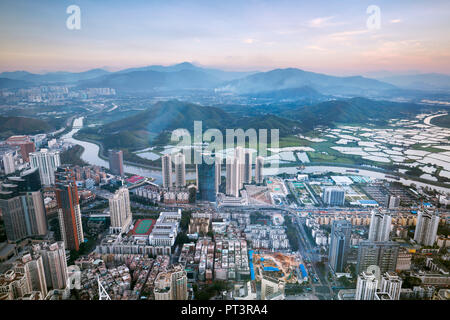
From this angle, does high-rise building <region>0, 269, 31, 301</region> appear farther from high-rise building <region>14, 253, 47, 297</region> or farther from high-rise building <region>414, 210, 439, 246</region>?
high-rise building <region>414, 210, 439, 246</region>

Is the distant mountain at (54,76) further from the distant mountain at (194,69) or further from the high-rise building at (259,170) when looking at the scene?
the high-rise building at (259,170)

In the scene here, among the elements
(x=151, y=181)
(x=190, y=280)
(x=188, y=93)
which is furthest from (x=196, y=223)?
(x=188, y=93)

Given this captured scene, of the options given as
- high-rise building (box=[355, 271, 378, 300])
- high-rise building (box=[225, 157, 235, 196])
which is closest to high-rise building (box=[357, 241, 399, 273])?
high-rise building (box=[355, 271, 378, 300])

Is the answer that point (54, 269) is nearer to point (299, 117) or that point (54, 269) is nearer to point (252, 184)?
point (252, 184)

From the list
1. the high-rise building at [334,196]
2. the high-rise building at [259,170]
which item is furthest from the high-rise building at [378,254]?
the high-rise building at [259,170]

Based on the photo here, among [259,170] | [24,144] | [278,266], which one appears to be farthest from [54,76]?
[259,170]

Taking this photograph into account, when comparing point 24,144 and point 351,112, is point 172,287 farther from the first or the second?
point 351,112
